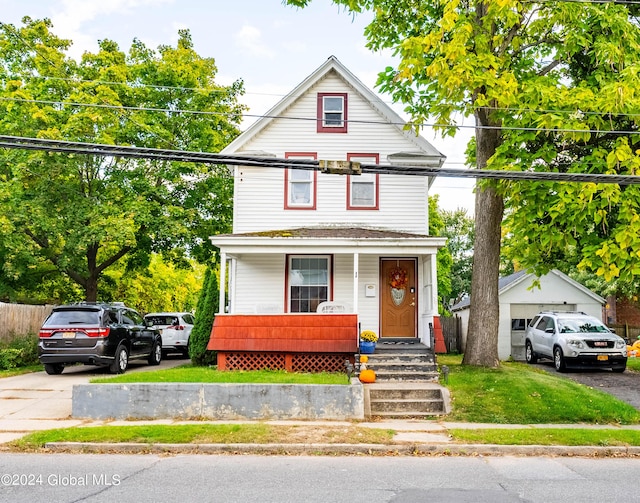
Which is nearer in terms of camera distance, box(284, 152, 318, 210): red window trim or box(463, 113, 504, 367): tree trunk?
box(463, 113, 504, 367): tree trunk

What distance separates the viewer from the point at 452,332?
22594 mm

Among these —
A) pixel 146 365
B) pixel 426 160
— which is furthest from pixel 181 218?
pixel 426 160

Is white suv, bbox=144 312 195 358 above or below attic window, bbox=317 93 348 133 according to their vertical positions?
below

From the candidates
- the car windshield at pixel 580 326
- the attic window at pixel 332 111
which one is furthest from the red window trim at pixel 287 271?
the car windshield at pixel 580 326

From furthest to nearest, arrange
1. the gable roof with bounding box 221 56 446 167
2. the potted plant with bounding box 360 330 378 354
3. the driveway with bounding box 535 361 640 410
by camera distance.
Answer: the gable roof with bounding box 221 56 446 167
the potted plant with bounding box 360 330 378 354
the driveway with bounding box 535 361 640 410

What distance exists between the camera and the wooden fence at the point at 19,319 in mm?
17422

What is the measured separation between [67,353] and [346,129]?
10284 mm

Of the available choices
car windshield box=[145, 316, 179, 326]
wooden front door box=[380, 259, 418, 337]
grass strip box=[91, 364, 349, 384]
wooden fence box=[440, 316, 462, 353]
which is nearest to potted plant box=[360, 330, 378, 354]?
grass strip box=[91, 364, 349, 384]

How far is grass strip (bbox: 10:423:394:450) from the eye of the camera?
8711mm

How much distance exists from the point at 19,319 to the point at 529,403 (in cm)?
1553

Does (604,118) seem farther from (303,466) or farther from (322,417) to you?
(303,466)

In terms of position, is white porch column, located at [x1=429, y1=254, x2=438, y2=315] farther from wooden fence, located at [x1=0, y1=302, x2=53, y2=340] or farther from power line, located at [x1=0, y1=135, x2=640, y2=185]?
wooden fence, located at [x1=0, y1=302, x2=53, y2=340]

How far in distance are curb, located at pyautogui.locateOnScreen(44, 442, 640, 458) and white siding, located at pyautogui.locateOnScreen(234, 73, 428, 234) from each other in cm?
933

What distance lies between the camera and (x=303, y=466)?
25.0 feet
